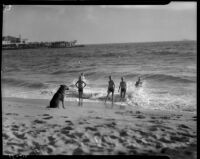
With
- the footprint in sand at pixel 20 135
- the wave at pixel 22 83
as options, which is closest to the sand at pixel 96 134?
the footprint in sand at pixel 20 135

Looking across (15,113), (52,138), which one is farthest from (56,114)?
(52,138)

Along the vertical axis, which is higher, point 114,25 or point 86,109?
point 114,25

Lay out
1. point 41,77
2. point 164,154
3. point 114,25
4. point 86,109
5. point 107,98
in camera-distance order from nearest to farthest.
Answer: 1. point 164,154
2. point 114,25
3. point 86,109
4. point 107,98
5. point 41,77

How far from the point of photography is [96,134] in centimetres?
557

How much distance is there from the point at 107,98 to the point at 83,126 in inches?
141

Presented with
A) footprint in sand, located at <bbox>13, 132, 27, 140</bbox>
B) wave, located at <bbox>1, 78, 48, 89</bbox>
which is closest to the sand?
footprint in sand, located at <bbox>13, 132, 27, 140</bbox>

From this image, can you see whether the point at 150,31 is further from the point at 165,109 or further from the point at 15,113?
the point at 15,113

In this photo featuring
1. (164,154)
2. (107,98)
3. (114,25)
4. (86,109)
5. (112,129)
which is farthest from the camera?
(107,98)

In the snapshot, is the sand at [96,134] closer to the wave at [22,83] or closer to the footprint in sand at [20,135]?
the footprint in sand at [20,135]

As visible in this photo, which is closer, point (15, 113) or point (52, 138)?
point (52, 138)

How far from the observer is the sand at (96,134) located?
198 inches

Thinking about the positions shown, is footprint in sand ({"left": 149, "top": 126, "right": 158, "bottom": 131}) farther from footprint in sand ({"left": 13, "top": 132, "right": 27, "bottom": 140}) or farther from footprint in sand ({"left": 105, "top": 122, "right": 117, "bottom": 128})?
footprint in sand ({"left": 13, "top": 132, "right": 27, "bottom": 140})

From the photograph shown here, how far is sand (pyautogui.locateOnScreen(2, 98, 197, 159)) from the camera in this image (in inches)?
198

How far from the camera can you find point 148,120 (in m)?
6.67
